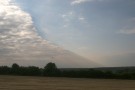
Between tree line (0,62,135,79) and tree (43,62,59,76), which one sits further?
tree (43,62,59,76)

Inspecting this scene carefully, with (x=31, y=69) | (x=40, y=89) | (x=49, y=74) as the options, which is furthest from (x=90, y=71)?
(x=40, y=89)

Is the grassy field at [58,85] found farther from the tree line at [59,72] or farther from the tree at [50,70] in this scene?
the tree at [50,70]

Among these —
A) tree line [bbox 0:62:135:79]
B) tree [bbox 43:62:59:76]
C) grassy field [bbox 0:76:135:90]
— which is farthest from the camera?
tree [bbox 43:62:59:76]

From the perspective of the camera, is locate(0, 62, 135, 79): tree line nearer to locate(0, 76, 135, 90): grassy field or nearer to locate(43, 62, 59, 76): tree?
locate(43, 62, 59, 76): tree

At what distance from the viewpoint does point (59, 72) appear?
67.9 m

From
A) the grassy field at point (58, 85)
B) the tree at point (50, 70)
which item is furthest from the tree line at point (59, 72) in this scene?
the grassy field at point (58, 85)

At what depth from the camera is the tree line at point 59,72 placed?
63.7m

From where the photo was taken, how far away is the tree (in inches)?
2680

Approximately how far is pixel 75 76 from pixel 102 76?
5308 mm

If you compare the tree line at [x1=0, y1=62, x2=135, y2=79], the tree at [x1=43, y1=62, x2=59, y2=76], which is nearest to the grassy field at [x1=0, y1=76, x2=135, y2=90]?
the tree line at [x1=0, y1=62, x2=135, y2=79]

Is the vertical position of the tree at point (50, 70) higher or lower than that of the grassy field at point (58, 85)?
higher

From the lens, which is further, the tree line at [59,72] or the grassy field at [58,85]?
the tree line at [59,72]

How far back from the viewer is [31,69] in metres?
71.6

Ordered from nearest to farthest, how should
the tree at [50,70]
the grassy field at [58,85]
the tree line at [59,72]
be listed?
the grassy field at [58,85], the tree line at [59,72], the tree at [50,70]
